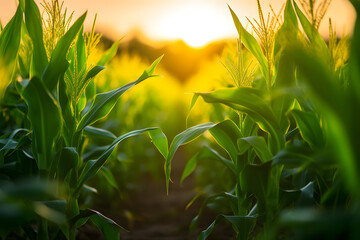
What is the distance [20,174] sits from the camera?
6.46 ft

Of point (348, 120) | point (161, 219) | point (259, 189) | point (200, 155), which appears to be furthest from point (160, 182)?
point (348, 120)

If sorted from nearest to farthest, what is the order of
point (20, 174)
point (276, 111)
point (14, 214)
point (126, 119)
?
point (14, 214)
point (276, 111)
point (20, 174)
point (126, 119)

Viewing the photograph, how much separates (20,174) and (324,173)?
161 cm

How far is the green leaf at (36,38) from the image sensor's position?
179cm

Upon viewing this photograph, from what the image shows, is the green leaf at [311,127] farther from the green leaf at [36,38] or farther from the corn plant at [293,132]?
the green leaf at [36,38]

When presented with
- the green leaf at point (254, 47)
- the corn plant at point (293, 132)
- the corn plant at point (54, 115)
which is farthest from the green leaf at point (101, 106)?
the green leaf at point (254, 47)

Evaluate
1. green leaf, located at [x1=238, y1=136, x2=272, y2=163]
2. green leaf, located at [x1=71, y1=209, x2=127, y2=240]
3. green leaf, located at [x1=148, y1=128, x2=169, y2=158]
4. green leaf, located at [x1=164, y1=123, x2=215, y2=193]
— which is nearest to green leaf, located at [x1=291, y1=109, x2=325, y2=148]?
green leaf, located at [x1=238, y1=136, x2=272, y2=163]

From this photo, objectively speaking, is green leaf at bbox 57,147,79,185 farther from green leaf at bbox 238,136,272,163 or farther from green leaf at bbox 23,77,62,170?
green leaf at bbox 238,136,272,163

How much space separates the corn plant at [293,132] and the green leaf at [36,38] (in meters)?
0.80

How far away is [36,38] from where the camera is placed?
70.5 inches

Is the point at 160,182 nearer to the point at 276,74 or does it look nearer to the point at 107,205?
the point at 107,205

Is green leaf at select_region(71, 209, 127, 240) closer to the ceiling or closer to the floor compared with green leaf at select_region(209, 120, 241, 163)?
closer to the floor

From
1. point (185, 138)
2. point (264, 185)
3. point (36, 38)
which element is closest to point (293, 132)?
point (264, 185)

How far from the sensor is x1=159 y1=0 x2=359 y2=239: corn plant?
1.11 metres
